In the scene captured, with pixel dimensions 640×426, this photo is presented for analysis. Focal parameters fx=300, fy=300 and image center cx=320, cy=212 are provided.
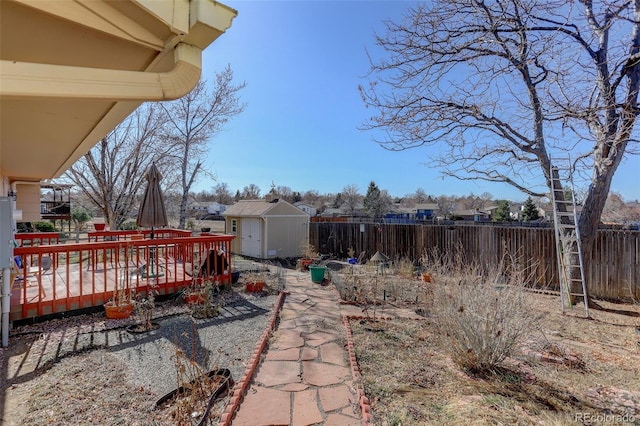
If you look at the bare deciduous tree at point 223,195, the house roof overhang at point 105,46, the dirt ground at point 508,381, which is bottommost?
the dirt ground at point 508,381

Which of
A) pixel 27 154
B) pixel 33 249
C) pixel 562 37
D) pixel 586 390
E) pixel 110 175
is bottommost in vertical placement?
pixel 586 390

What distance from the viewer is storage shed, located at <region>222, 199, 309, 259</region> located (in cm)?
1330

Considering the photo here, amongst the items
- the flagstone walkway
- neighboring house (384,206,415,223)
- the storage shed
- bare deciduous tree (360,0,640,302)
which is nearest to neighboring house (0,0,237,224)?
the flagstone walkway

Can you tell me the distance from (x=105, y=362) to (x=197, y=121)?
1336cm

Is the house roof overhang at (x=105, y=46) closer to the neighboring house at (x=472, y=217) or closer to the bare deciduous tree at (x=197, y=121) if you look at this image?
the bare deciduous tree at (x=197, y=121)

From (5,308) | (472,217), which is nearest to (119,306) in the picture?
(5,308)

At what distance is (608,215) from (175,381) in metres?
36.8

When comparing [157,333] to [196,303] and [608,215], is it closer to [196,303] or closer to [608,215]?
[196,303]

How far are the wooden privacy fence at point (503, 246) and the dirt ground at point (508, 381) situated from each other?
1.27 metres

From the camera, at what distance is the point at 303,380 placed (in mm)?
3129

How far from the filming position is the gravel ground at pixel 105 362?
256 centimetres

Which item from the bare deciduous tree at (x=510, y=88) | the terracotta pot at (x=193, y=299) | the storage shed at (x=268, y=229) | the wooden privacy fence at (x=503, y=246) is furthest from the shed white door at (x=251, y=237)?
the bare deciduous tree at (x=510, y=88)

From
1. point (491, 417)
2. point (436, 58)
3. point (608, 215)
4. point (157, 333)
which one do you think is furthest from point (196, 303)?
point (608, 215)

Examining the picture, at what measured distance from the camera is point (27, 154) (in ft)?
14.2
